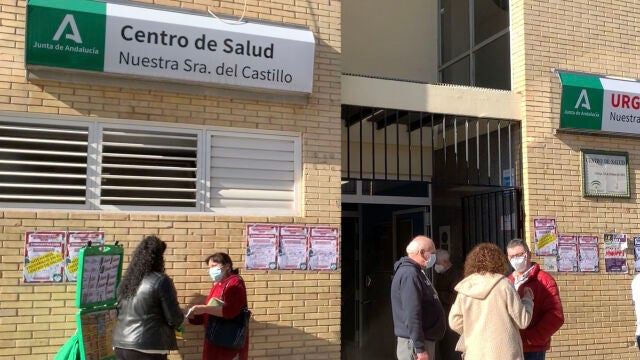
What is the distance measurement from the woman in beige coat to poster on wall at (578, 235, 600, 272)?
12.5ft

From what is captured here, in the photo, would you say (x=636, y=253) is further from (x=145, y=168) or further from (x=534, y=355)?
(x=145, y=168)

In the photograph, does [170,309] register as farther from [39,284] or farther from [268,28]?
[268,28]

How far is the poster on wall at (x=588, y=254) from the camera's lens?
25.2 ft

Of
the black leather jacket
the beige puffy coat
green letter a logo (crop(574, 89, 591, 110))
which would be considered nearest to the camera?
the beige puffy coat

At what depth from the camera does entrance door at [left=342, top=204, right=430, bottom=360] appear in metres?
9.20

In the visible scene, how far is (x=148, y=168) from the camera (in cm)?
614

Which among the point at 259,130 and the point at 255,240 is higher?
the point at 259,130

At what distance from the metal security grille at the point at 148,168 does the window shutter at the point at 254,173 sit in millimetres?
242

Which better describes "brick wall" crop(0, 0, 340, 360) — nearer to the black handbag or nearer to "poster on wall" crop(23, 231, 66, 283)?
"poster on wall" crop(23, 231, 66, 283)

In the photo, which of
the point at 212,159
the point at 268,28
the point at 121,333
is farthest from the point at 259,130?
the point at 121,333

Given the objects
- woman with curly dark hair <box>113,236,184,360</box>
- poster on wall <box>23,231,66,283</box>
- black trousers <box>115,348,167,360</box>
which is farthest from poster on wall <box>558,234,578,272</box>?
poster on wall <box>23,231,66,283</box>

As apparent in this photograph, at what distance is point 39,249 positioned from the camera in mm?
5539

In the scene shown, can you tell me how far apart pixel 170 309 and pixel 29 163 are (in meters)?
2.26

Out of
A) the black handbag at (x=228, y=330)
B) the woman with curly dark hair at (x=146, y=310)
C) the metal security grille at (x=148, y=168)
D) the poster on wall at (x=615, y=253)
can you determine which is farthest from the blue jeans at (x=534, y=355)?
the poster on wall at (x=615, y=253)
